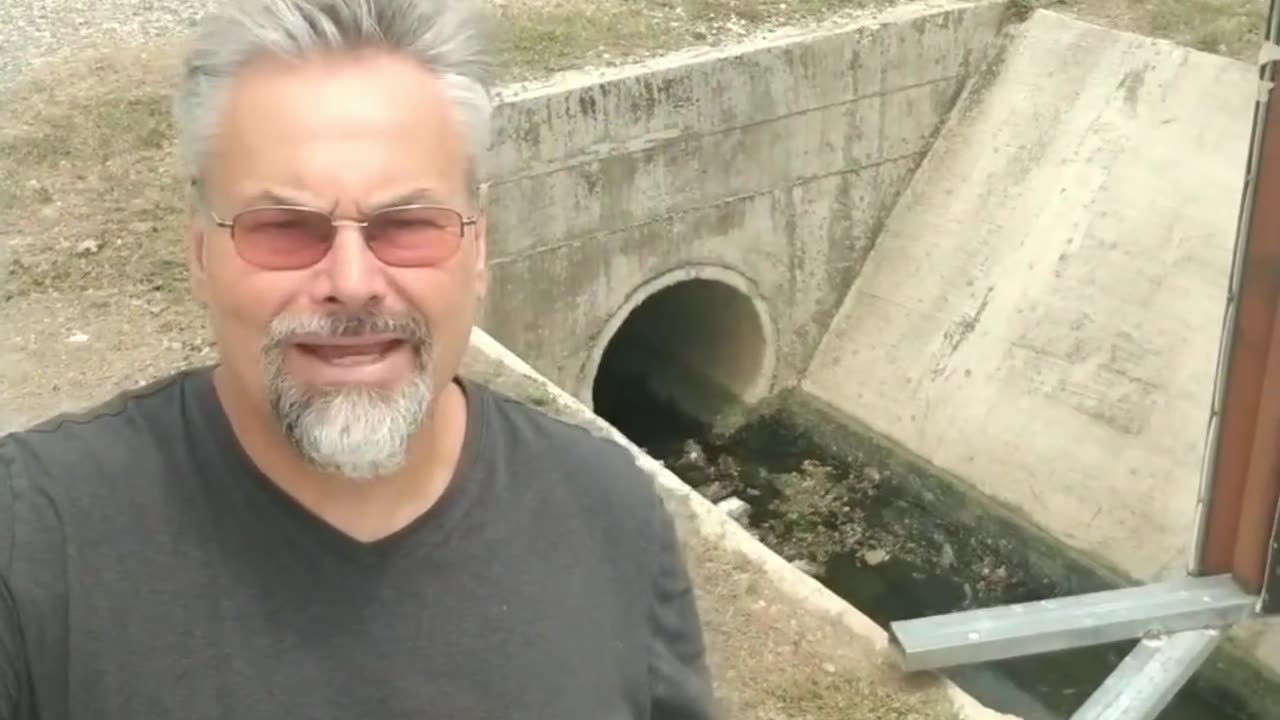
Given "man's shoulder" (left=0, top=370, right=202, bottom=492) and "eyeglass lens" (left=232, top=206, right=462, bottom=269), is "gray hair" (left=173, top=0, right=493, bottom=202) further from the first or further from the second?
"man's shoulder" (left=0, top=370, right=202, bottom=492)

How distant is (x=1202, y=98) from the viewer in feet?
31.8

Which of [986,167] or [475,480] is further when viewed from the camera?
[986,167]

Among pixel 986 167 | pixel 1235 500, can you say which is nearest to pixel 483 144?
pixel 1235 500

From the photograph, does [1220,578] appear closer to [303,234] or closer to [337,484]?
[337,484]

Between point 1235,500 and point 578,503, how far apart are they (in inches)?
161

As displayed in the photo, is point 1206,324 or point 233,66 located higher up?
point 233,66

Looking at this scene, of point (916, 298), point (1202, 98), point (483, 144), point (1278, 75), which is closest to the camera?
point (483, 144)

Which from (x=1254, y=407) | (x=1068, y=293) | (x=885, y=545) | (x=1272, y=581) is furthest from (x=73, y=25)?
(x=1272, y=581)

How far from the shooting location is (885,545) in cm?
978

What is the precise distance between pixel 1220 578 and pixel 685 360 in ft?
23.6

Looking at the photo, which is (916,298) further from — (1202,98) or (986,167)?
(1202,98)

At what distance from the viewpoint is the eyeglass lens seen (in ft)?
5.36

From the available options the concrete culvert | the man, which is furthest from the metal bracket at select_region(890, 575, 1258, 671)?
the concrete culvert

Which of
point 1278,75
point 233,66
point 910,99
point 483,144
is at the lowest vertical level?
point 910,99
